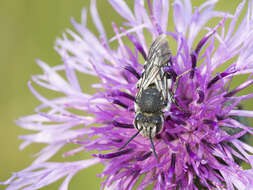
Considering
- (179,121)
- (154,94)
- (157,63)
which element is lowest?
(179,121)

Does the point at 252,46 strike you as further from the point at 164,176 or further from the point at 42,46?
the point at 42,46

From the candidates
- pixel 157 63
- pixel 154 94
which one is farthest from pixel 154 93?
pixel 157 63

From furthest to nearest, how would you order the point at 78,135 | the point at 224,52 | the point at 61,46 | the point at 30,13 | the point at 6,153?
the point at 30,13
the point at 6,153
the point at 61,46
the point at 78,135
the point at 224,52

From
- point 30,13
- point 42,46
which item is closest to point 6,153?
point 42,46

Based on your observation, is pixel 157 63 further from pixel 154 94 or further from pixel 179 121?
pixel 179 121

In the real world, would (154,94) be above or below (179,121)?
above

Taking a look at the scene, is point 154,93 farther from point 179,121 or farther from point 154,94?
point 179,121
